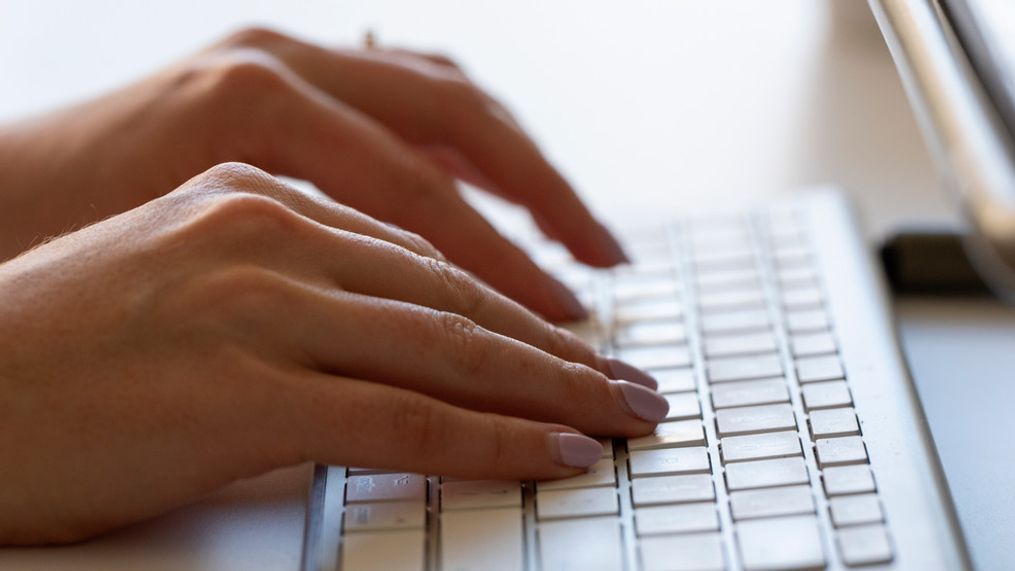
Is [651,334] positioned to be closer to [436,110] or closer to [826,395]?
[826,395]

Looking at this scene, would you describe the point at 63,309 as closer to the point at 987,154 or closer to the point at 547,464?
the point at 547,464

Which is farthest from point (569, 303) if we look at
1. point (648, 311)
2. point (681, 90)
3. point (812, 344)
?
point (681, 90)

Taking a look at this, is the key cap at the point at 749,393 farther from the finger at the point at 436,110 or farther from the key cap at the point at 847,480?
the finger at the point at 436,110

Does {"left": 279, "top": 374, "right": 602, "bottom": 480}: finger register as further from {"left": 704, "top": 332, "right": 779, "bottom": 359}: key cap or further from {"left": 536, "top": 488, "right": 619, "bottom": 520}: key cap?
{"left": 704, "top": 332, "right": 779, "bottom": 359}: key cap

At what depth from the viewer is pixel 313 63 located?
91cm

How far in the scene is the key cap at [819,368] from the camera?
66 centimetres

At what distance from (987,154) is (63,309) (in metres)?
0.40

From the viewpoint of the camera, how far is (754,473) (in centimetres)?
58

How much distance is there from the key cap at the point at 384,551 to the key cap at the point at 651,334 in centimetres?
22

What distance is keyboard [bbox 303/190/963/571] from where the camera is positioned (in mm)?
540

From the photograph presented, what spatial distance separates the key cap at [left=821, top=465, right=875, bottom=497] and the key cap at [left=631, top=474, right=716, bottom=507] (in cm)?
5

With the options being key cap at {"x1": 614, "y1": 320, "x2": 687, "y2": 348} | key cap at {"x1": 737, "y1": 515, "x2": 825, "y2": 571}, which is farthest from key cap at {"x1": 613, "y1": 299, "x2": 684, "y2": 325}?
key cap at {"x1": 737, "y1": 515, "x2": 825, "y2": 571}

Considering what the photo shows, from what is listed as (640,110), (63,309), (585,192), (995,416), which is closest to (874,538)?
(995,416)

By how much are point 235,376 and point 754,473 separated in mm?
242
